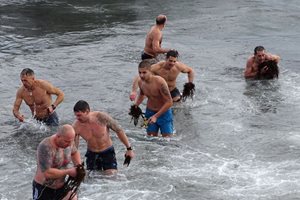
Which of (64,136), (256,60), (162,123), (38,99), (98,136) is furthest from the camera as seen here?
(256,60)

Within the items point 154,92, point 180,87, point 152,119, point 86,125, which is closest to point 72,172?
point 86,125

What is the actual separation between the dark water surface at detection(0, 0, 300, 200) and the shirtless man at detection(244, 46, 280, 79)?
0.96ft

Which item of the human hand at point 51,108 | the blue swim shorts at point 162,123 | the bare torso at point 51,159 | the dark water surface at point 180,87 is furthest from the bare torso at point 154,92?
the bare torso at point 51,159

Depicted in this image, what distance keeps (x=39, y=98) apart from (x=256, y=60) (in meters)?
6.00

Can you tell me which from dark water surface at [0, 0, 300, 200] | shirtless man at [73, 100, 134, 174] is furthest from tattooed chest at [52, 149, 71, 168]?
dark water surface at [0, 0, 300, 200]

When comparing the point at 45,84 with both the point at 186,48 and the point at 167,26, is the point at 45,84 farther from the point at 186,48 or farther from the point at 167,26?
the point at 167,26

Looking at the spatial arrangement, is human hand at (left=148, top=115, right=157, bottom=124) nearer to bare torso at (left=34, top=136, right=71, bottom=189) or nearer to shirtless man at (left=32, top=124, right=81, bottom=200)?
shirtless man at (left=32, top=124, right=81, bottom=200)

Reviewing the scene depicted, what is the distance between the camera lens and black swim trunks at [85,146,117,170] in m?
8.82

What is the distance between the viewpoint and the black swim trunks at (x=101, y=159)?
8820 millimetres

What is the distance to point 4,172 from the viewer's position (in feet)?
32.3

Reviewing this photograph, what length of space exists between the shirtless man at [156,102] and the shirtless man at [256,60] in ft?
14.8

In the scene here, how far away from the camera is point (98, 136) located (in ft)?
28.2

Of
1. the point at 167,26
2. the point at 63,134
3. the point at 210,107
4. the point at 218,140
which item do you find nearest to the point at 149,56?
the point at 210,107

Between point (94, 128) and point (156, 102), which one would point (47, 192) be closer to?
point (94, 128)
